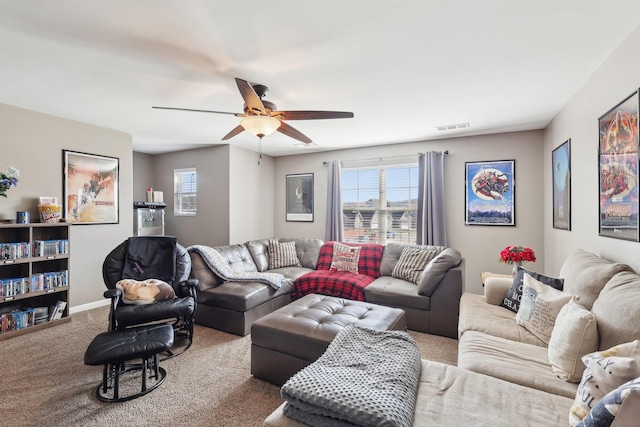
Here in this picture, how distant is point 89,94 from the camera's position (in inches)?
110

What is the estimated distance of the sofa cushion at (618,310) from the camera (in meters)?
1.29

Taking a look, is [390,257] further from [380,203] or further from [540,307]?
[540,307]

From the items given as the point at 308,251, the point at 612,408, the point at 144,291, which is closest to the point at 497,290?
the point at 612,408

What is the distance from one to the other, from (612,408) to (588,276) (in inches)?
51.6

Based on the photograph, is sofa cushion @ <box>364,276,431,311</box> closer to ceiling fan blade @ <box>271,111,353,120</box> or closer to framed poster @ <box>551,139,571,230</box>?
framed poster @ <box>551,139,571,230</box>

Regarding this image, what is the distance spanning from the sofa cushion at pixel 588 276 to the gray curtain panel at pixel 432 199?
7.12ft

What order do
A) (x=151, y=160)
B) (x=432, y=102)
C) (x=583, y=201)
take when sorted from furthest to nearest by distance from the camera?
(x=151, y=160) → (x=432, y=102) → (x=583, y=201)

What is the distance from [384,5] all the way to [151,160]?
565 centimetres

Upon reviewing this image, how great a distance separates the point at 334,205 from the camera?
5.14 m

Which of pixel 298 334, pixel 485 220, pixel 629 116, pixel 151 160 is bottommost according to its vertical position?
pixel 298 334

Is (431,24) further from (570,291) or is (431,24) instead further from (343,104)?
(570,291)

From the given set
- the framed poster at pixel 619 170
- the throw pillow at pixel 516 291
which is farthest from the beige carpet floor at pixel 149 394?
the framed poster at pixel 619 170

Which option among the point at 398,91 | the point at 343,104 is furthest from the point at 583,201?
the point at 343,104

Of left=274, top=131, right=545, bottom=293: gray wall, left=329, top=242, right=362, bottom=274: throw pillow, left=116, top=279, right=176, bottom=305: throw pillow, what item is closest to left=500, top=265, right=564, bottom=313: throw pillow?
left=274, top=131, right=545, bottom=293: gray wall
